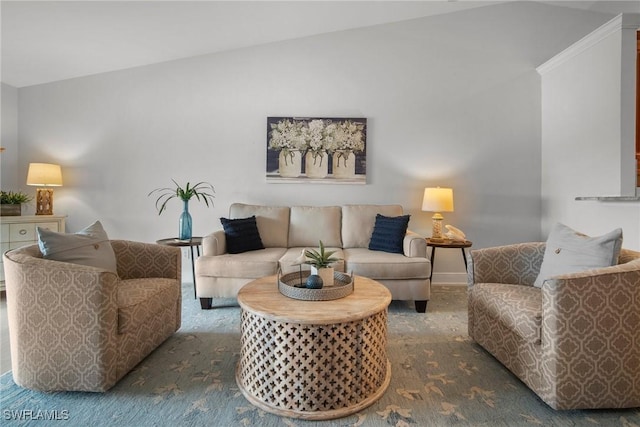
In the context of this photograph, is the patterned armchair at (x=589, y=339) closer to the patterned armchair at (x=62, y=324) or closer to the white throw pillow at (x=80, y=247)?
the patterned armchair at (x=62, y=324)

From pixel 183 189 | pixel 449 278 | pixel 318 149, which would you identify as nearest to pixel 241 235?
pixel 183 189

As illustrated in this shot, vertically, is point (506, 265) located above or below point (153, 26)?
below

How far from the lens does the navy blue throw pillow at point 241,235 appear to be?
3154 mm

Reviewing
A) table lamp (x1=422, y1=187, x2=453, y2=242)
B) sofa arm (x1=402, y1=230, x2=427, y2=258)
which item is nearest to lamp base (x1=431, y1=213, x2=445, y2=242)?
table lamp (x1=422, y1=187, x2=453, y2=242)

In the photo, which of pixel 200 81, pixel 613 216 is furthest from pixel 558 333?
pixel 200 81

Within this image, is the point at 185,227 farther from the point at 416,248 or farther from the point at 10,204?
the point at 416,248

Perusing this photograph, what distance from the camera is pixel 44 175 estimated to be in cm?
350

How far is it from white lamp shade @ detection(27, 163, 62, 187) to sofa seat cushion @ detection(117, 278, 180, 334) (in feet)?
7.08

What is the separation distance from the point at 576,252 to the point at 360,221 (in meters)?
1.92

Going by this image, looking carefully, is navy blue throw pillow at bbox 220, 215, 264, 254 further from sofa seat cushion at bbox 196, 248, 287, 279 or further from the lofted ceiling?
the lofted ceiling

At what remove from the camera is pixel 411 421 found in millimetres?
1516

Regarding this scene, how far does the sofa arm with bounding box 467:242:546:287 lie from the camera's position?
7.30 feet

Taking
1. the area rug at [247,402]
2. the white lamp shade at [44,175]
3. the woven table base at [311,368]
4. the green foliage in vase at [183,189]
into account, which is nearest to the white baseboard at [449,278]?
the area rug at [247,402]

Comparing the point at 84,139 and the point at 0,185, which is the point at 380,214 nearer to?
the point at 84,139
